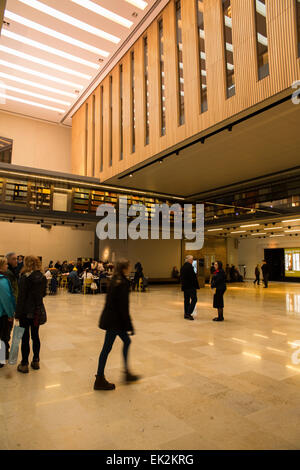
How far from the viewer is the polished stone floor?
7.25 feet

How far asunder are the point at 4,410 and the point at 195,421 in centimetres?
173

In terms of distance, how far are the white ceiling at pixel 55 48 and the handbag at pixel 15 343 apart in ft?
44.5

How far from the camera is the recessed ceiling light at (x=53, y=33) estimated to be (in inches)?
506

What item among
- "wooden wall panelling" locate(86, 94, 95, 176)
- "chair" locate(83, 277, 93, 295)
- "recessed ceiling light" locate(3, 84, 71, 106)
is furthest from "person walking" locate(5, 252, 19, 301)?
"recessed ceiling light" locate(3, 84, 71, 106)

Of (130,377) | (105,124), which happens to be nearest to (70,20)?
(105,124)

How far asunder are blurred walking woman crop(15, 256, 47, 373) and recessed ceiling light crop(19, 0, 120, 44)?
13630mm

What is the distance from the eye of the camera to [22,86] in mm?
17391

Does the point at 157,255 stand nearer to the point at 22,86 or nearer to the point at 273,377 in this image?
the point at 22,86

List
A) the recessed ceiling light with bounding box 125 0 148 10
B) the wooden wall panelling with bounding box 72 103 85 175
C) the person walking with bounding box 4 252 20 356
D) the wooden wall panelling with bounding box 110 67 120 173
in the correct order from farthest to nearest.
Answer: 1. the wooden wall panelling with bounding box 72 103 85 175
2. the wooden wall panelling with bounding box 110 67 120 173
3. the recessed ceiling light with bounding box 125 0 148 10
4. the person walking with bounding box 4 252 20 356

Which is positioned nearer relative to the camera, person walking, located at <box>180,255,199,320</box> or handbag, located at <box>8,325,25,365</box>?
handbag, located at <box>8,325,25,365</box>

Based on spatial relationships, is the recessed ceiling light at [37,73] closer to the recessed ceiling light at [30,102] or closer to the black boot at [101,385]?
the recessed ceiling light at [30,102]

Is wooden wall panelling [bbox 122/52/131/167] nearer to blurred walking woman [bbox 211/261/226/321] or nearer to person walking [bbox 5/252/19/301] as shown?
blurred walking woman [bbox 211/261/226/321]

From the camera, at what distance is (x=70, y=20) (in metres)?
13.0

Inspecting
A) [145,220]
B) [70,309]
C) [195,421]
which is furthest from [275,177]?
[195,421]
